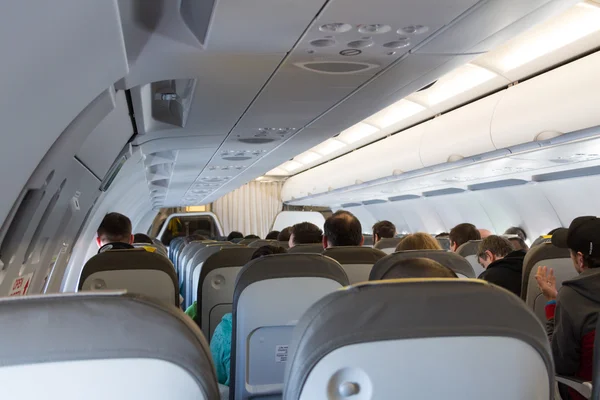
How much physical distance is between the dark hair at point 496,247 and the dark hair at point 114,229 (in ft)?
10.8

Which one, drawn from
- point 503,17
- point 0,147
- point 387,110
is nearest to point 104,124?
point 0,147

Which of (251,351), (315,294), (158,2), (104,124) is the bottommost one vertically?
(251,351)

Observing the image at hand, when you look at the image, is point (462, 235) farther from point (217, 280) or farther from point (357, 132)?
point (357, 132)

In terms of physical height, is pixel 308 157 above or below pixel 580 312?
above

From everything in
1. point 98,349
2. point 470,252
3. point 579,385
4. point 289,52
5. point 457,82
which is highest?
point 457,82

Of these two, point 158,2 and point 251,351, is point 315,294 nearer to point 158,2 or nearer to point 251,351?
point 251,351

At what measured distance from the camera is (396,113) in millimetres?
10969

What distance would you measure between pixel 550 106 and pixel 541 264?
2473mm

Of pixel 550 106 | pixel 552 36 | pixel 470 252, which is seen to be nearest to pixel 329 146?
pixel 552 36

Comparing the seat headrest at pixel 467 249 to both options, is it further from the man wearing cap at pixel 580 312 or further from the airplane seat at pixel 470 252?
the man wearing cap at pixel 580 312

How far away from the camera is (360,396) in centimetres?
156

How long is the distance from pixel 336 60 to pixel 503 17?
1086 millimetres

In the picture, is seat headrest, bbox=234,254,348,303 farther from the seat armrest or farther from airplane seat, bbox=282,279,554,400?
airplane seat, bbox=282,279,554,400


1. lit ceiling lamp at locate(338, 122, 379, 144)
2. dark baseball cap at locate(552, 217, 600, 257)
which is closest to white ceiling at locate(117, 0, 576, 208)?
dark baseball cap at locate(552, 217, 600, 257)
